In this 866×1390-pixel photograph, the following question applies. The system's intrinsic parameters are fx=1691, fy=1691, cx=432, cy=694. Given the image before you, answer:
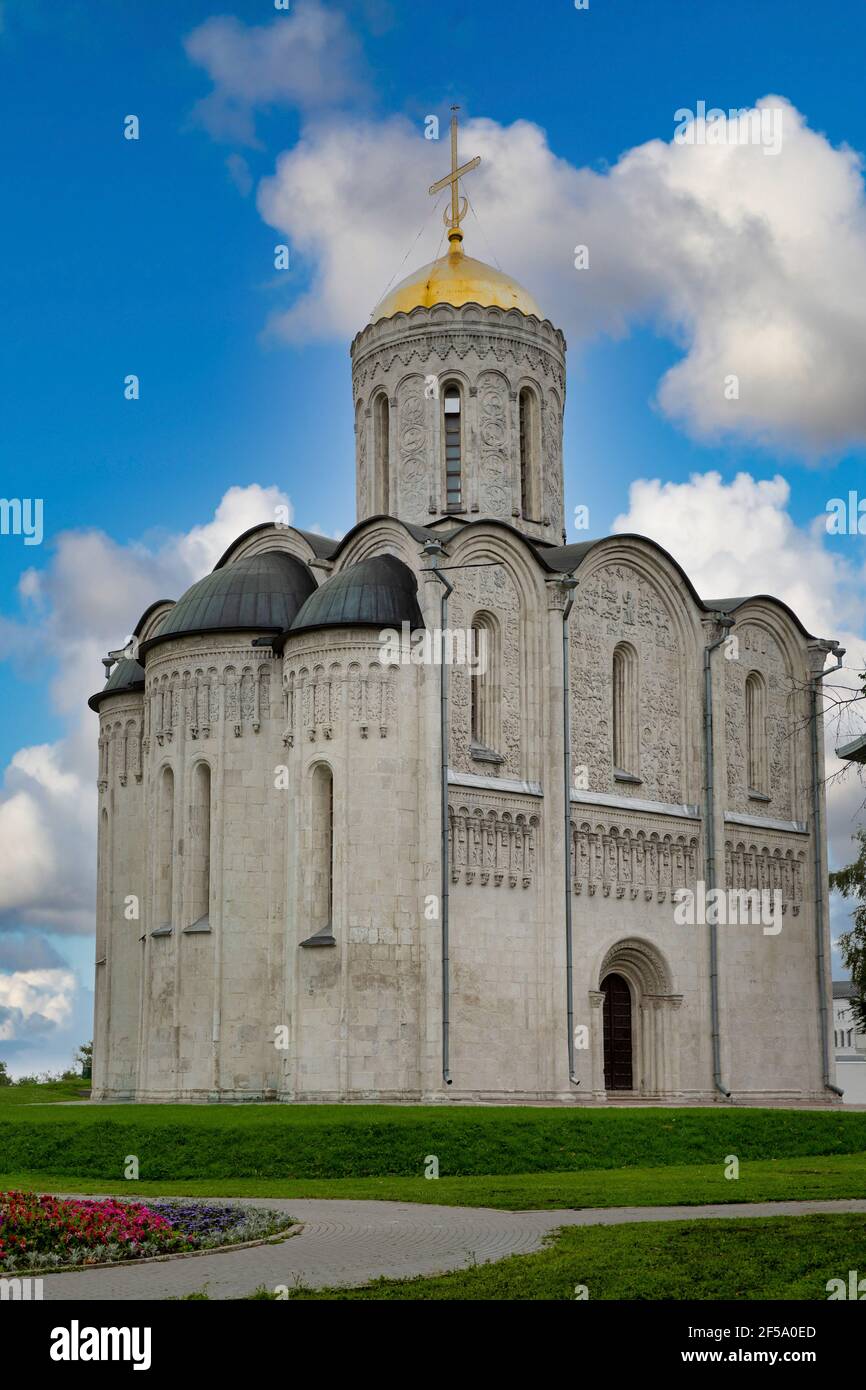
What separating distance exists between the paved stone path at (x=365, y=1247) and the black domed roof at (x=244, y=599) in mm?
16415

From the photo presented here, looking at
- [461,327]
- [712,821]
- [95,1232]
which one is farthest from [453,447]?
[95,1232]

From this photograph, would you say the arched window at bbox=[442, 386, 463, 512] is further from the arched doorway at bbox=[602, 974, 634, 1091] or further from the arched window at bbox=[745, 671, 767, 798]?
the arched doorway at bbox=[602, 974, 634, 1091]

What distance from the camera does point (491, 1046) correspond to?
30.1 meters

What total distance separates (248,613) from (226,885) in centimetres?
526

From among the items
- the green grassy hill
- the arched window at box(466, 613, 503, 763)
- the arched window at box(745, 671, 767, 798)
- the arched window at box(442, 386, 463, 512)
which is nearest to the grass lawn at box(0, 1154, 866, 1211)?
the green grassy hill

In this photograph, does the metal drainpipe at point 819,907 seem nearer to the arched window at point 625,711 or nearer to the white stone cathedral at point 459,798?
the white stone cathedral at point 459,798

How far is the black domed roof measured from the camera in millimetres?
32688

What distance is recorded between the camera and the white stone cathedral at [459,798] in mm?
29859

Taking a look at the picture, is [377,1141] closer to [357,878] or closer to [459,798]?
[357,878]

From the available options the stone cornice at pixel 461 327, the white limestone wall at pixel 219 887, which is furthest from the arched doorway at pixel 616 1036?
the stone cornice at pixel 461 327

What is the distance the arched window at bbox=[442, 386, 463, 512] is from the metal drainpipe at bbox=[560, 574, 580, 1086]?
408 cm

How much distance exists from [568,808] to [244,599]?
7.48 metres

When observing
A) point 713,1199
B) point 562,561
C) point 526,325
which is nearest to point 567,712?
point 562,561
